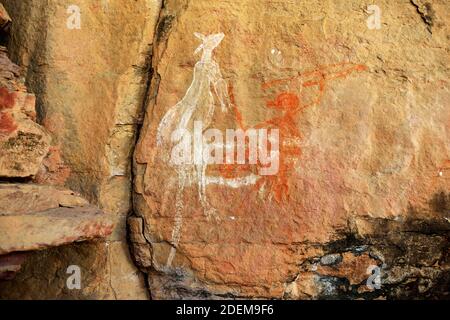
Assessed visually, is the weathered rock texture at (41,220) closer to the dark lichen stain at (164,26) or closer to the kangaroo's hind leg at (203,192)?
the kangaroo's hind leg at (203,192)

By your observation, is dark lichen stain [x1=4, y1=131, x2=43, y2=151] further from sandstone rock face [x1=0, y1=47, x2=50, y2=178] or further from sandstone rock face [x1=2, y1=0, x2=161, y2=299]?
sandstone rock face [x1=2, y1=0, x2=161, y2=299]

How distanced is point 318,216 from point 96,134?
1420 mm

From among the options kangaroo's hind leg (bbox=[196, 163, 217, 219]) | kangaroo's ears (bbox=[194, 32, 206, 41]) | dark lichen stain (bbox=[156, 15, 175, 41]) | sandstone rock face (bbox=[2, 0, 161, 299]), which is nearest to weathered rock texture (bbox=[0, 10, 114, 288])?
sandstone rock face (bbox=[2, 0, 161, 299])

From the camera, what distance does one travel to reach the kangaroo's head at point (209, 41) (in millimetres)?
2811

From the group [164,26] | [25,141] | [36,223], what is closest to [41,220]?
[36,223]

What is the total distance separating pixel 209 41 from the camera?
9.22 feet

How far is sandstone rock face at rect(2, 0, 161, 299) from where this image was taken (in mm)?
2834

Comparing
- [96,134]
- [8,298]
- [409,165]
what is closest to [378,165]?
[409,165]

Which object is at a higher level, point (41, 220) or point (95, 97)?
point (95, 97)

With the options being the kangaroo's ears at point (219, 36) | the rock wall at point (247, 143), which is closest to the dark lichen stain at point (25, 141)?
the rock wall at point (247, 143)

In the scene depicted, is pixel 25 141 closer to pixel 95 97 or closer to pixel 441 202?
pixel 95 97

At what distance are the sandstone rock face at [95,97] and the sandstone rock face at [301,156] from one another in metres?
0.13

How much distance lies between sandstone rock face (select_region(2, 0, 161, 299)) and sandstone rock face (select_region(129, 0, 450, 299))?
134 mm

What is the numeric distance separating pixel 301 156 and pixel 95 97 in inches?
51.5
